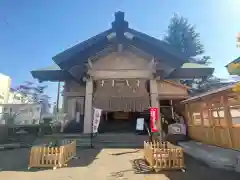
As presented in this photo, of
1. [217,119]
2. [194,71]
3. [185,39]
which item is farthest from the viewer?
[185,39]

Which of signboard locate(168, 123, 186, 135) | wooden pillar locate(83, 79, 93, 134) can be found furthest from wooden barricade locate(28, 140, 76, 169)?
signboard locate(168, 123, 186, 135)

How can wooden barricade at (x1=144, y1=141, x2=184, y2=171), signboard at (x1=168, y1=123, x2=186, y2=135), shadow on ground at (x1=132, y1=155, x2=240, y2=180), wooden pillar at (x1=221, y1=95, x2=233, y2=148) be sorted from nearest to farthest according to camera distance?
1. shadow on ground at (x1=132, y1=155, x2=240, y2=180)
2. wooden barricade at (x1=144, y1=141, x2=184, y2=171)
3. wooden pillar at (x1=221, y1=95, x2=233, y2=148)
4. signboard at (x1=168, y1=123, x2=186, y2=135)

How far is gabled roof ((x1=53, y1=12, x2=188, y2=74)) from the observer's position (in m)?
10.7

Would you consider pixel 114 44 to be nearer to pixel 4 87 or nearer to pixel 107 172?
Answer: pixel 107 172

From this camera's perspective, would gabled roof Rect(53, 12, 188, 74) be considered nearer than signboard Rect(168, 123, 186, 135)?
Yes

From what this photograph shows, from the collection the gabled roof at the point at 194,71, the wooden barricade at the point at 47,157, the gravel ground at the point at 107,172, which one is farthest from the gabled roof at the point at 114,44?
A: the gravel ground at the point at 107,172

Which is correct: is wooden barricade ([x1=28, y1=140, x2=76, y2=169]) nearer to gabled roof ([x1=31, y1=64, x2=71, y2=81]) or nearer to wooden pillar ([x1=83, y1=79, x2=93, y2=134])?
wooden pillar ([x1=83, y1=79, x2=93, y2=134])

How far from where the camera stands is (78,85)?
14375mm

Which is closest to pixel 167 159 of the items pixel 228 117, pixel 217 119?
pixel 228 117

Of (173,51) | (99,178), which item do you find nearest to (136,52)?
(173,51)

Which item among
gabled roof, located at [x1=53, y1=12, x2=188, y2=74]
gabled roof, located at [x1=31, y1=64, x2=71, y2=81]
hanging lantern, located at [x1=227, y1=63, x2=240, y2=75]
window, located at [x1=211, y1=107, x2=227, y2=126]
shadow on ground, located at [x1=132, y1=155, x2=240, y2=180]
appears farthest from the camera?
gabled roof, located at [x1=31, y1=64, x2=71, y2=81]

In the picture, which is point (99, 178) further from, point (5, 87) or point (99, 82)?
point (5, 87)

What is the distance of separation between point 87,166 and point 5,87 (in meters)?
27.7

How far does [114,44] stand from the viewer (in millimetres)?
11625
